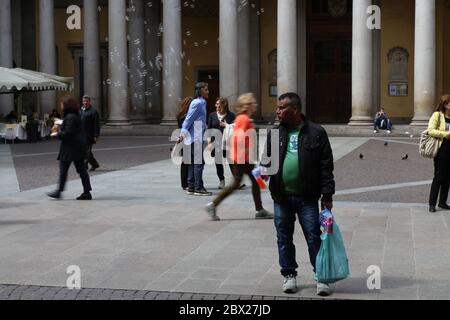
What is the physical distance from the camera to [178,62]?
29.6 metres

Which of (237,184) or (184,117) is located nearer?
(237,184)

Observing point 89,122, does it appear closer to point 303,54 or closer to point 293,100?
point 293,100

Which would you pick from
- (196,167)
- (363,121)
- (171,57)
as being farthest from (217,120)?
(171,57)

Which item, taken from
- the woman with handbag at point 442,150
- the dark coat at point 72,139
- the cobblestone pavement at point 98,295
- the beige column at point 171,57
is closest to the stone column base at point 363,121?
the beige column at point 171,57

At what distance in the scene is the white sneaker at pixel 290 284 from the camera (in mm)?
6570

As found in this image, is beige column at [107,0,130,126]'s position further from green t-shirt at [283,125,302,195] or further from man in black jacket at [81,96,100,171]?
green t-shirt at [283,125,302,195]

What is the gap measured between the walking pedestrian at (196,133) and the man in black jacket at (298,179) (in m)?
5.96

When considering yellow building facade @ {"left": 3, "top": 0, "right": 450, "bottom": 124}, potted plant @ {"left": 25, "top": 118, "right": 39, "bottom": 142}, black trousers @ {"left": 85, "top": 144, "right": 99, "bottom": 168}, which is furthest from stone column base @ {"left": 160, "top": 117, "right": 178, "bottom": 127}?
black trousers @ {"left": 85, "top": 144, "right": 99, "bottom": 168}

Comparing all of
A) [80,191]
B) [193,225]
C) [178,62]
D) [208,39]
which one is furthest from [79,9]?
[193,225]

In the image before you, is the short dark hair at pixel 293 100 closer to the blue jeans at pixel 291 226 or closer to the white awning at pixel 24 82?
the blue jeans at pixel 291 226

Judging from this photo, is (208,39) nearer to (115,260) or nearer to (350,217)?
(350,217)

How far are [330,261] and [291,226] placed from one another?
466 millimetres

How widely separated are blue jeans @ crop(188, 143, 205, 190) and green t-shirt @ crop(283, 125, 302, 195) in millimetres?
6357

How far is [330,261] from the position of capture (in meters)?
6.43
